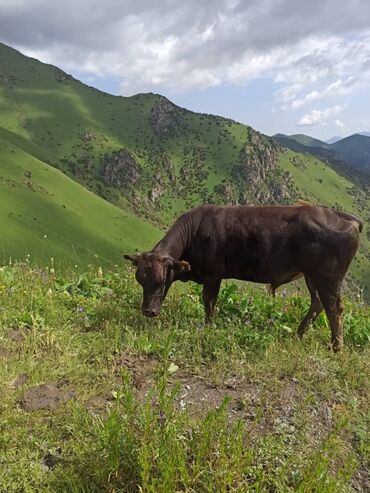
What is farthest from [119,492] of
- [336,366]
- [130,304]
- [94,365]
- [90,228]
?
[90,228]

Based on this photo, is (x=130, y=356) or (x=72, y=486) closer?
(x=72, y=486)

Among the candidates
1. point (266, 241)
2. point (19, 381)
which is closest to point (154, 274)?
point (266, 241)

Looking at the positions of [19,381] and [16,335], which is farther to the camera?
[16,335]

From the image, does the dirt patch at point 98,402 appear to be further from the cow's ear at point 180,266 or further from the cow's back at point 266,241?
the cow's back at point 266,241

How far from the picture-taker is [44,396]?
5.56m

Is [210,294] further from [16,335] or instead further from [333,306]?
[16,335]

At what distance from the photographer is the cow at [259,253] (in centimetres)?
798

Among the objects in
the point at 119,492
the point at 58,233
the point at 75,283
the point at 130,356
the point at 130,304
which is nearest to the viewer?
the point at 119,492

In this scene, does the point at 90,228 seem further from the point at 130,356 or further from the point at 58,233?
the point at 130,356

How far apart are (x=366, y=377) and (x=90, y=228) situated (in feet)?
406

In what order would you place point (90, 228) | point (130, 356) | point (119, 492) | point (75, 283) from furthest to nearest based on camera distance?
point (90, 228) → point (75, 283) → point (130, 356) → point (119, 492)

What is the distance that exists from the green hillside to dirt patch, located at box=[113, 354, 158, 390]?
3237 inches

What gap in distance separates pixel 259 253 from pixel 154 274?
1.85 m

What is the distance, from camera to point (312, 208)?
8.33 m
